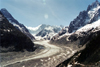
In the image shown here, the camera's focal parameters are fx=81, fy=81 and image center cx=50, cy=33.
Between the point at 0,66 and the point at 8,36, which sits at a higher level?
the point at 8,36

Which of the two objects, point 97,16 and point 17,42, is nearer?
point 17,42

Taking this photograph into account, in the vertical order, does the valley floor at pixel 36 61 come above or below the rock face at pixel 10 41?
below

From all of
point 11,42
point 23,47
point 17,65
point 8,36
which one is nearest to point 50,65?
point 17,65

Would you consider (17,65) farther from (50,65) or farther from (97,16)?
(97,16)

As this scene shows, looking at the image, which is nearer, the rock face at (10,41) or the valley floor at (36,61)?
the valley floor at (36,61)

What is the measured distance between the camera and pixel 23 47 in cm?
9394

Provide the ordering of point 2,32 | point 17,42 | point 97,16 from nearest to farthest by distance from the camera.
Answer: point 2,32, point 17,42, point 97,16

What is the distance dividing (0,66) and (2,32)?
41.3 metres

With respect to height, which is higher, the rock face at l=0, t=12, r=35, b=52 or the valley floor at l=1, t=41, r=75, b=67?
the rock face at l=0, t=12, r=35, b=52

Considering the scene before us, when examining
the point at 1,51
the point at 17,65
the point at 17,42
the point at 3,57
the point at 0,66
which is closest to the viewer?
the point at 0,66

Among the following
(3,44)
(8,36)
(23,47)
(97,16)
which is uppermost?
(97,16)

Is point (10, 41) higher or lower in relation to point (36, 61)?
higher

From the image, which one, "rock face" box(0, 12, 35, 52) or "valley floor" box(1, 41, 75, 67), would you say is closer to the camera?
"valley floor" box(1, 41, 75, 67)

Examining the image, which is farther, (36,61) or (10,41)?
(10,41)
